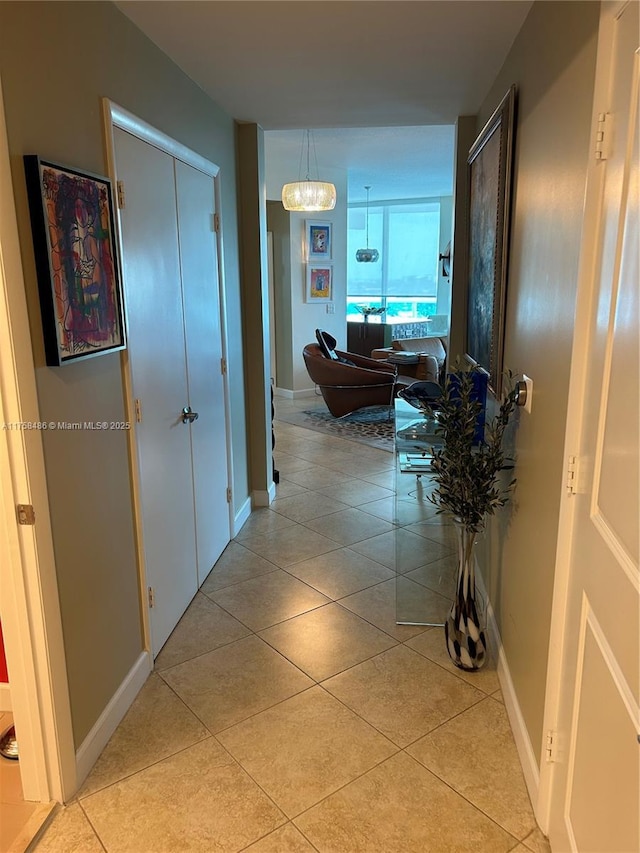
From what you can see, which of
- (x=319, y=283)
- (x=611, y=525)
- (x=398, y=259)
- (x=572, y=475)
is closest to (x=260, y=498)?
(x=572, y=475)

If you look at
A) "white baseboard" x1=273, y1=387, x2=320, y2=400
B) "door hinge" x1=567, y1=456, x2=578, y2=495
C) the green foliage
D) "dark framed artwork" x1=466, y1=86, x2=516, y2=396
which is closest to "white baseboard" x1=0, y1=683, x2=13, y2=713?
the green foliage

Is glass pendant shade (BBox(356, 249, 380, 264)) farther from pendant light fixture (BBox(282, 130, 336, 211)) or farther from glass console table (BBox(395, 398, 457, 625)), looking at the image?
glass console table (BBox(395, 398, 457, 625))

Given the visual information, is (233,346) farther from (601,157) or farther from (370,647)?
(601,157)

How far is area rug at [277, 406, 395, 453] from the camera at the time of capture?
19.9ft

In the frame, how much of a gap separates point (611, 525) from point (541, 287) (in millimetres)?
875

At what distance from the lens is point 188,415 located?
2855mm

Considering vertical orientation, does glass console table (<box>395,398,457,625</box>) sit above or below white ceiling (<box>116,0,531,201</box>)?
below

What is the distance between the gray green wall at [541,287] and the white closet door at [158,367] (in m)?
1.39

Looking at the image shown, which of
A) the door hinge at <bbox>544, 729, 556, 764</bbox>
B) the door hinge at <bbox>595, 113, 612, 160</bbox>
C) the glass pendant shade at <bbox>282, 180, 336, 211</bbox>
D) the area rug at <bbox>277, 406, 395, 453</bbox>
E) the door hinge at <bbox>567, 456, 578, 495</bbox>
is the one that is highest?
the glass pendant shade at <bbox>282, 180, 336, 211</bbox>

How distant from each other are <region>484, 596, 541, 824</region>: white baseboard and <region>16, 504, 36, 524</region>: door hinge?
1593mm

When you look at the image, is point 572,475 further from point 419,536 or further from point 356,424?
point 356,424

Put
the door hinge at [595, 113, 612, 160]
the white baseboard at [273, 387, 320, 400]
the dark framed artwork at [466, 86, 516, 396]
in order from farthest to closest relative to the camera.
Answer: the white baseboard at [273, 387, 320, 400], the dark framed artwork at [466, 86, 516, 396], the door hinge at [595, 113, 612, 160]

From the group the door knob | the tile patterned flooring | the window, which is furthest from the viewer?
the window

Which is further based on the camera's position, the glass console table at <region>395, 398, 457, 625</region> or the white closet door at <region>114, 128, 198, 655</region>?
the glass console table at <region>395, 398, 457, 625</region>
